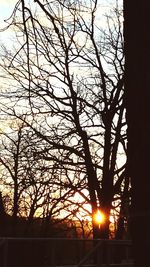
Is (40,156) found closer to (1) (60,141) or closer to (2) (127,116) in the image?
(1) (60,141)

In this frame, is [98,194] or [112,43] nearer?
[98,194]

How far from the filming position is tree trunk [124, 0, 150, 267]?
94.7 inches

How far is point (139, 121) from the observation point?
2.45 metres

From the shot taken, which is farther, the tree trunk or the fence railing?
the fence railing

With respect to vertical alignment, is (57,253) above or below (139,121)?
below

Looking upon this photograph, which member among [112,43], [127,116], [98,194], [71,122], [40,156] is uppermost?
[112,43]

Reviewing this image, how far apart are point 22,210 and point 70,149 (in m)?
19.8

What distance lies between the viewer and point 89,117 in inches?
794

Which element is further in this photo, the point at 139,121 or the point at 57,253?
the point at 57,253

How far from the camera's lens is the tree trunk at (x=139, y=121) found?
2406 millimetres

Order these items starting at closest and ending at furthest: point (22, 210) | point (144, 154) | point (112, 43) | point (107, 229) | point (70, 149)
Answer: point (144, 154) → point (107, 229) → point (70, 149) → point (112, 43) → point (22, 210)

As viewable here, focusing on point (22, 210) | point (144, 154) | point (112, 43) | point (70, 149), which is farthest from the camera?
point (22, 210)

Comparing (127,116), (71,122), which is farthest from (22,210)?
(127,116)

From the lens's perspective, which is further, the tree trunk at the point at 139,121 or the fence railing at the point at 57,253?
the fence railing at the point at 57,253
